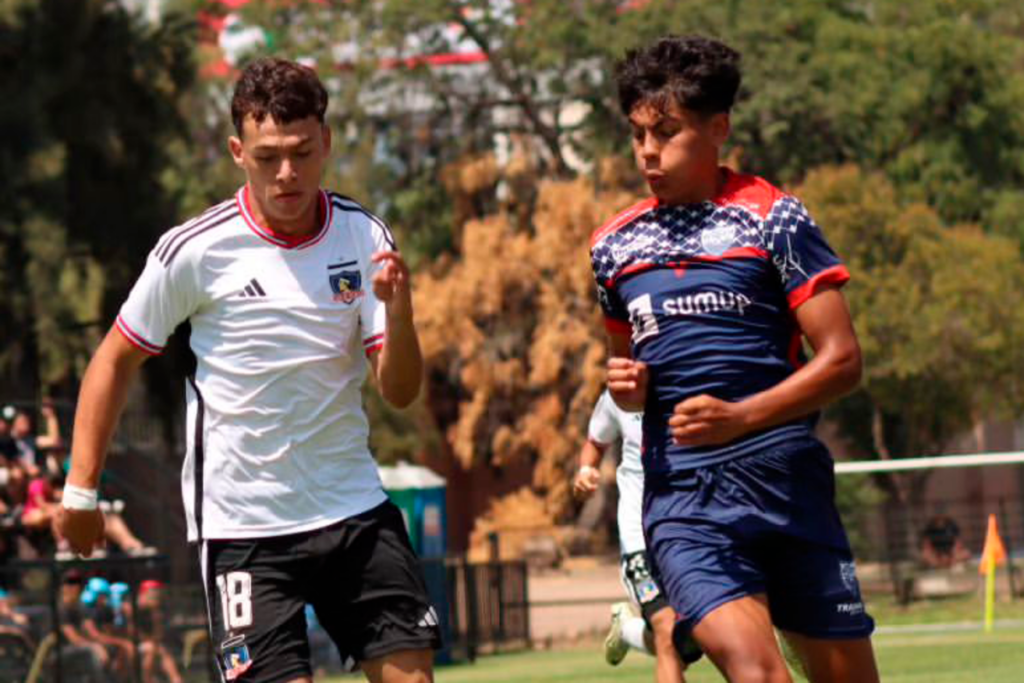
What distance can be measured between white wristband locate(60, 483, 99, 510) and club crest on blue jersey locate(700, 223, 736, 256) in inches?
77.7

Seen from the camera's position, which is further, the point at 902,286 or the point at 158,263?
the point at 902,286

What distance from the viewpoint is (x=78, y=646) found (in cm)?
1741

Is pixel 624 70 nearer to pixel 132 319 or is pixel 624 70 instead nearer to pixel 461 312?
pixel 132 319

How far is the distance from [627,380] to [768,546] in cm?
62

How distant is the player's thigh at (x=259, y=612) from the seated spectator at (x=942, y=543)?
19137 mm

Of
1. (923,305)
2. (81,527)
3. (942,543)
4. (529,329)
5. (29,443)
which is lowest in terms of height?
(942,543)

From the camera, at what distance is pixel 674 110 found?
6465 mm

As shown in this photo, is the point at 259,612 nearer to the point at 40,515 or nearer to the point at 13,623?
the point at 13,623

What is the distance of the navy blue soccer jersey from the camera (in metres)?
6.35

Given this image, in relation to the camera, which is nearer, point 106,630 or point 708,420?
point 708,420

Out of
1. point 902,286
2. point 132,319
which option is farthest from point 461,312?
point 132,319

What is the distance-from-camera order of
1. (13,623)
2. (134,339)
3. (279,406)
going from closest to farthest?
(279,406)
(134,339)
(13,623)

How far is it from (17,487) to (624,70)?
15.9m

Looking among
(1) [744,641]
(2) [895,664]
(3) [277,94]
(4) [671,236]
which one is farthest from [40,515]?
(1) [744,641]
